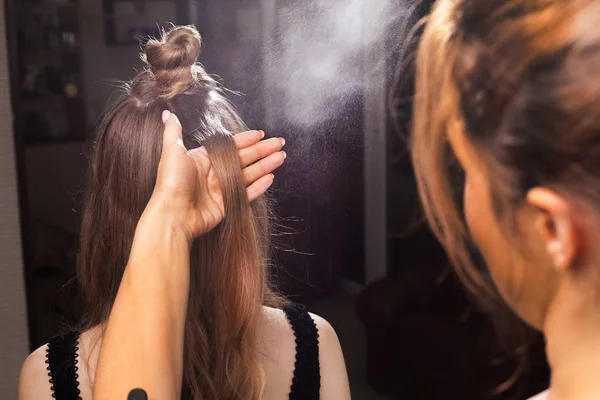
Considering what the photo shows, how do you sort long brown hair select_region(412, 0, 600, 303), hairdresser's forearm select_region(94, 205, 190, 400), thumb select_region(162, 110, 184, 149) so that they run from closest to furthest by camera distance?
long brown hair select_region(412, 0, 600, 303), hairdresser's forearm select_region(94, 205, 190, 400), thumb select_region(162, 110, 184, 149)

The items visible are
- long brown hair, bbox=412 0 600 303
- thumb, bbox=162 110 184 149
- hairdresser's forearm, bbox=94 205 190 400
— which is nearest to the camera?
long brown hair, bbox=412 0 600 303

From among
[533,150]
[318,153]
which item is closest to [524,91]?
[533,150]

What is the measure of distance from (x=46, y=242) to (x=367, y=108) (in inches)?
22.4

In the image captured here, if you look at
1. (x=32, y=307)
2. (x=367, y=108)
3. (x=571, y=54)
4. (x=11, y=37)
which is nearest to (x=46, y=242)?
(x=32, y=307)

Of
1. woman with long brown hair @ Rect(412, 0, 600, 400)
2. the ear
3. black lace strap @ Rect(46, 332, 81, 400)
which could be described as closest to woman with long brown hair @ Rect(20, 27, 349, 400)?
black lace strap @ Rect(46, 332, 81, 400)

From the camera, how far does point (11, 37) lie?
1.03 m

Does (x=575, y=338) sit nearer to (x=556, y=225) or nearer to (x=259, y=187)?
(x=556, y=225)

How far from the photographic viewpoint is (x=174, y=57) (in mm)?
951

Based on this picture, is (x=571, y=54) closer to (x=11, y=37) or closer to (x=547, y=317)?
Answer: (x=547, y=317)

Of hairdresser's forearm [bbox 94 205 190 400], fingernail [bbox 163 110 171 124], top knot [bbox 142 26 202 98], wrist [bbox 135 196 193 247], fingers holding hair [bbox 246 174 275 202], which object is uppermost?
top knot [bbox 142 26 202 98]

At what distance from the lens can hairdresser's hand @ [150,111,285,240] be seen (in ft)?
2.85

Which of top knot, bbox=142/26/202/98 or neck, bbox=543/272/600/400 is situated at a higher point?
top knot, bbox=142/26/202/98

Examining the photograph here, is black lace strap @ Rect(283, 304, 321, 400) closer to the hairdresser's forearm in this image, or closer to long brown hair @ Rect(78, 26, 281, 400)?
long brown hair @ Rect(78, 26, 281, 400)

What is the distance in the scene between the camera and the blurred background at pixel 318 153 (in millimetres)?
870
